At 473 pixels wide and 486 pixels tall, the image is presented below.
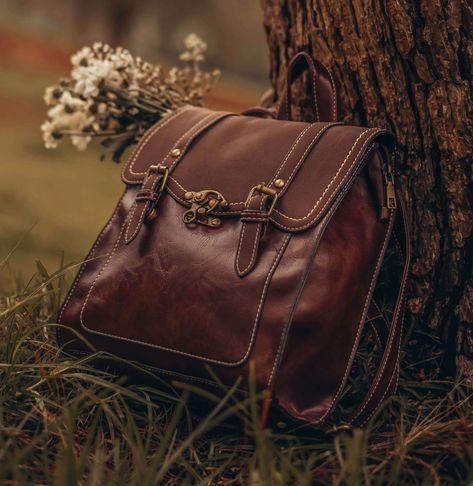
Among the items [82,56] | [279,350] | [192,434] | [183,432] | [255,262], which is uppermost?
[82,56]

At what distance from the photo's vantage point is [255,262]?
153 centimetres

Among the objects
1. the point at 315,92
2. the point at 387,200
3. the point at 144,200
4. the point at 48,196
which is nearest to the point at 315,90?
the point at 315,92

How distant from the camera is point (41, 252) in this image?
394 centimetres

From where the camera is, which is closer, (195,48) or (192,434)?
(192,434)

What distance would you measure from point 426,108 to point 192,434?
3.36 feet

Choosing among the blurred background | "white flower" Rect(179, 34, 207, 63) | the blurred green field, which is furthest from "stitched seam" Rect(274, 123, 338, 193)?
the blurred green field

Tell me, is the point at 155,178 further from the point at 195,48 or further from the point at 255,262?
the point at 195,48

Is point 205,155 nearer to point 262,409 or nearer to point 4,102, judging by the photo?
point 262,409

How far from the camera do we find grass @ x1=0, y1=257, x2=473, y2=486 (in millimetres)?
1297

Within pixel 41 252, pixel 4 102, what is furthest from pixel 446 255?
pixel 4 102

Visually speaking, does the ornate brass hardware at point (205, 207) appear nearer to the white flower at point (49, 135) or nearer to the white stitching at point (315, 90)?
the white stitching at point (315, 90)

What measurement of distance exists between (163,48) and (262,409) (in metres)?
16.5

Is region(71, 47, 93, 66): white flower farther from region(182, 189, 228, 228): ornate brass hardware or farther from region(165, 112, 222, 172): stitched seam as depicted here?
region(182, 189, 228, 228): ornate brass hardware

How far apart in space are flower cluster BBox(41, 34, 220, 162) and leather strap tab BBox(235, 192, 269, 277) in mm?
893
